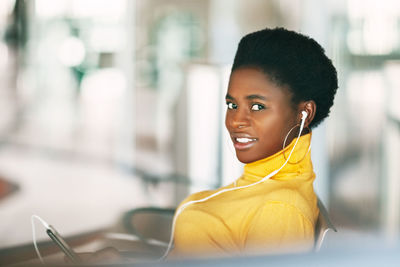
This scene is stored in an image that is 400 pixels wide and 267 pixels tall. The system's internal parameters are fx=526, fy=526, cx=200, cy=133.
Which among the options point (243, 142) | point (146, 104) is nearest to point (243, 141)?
point (243, 142)

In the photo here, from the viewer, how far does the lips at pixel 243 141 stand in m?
0.59

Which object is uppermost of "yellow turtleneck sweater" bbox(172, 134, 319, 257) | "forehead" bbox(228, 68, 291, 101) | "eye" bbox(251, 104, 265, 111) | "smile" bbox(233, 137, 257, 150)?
"forehead" bbox(228, 68, 291, 101)

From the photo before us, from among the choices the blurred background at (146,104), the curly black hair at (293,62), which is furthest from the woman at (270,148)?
the blurred background at (146,104)

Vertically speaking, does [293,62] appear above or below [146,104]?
above

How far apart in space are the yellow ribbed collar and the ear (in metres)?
0.02

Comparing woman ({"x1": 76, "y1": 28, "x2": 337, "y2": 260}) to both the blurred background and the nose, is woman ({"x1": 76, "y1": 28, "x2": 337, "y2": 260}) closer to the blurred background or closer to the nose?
the nose

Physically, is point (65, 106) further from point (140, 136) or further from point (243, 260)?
point (243, 260)

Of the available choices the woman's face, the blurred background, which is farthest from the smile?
the blurred background

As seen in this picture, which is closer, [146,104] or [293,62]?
[293,62]

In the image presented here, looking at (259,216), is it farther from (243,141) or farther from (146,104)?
(146,104)

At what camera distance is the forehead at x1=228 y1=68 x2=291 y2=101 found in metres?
0.57

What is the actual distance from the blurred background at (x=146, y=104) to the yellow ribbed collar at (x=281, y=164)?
3.07 ft

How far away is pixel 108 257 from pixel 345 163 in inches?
71.3

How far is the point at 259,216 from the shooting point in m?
0.57
